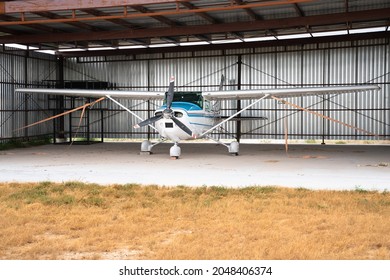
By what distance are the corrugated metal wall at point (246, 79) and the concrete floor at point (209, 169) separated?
238 inches

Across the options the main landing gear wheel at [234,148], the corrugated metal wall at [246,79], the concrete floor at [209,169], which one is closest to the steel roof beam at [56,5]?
the concrete floor at [209,169]

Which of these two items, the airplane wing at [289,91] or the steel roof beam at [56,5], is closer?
the steel roof beam at [56,5]

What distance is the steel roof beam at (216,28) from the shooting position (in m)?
16.9

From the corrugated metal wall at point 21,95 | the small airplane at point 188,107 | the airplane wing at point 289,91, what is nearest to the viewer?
the airplane wing at point 289,91

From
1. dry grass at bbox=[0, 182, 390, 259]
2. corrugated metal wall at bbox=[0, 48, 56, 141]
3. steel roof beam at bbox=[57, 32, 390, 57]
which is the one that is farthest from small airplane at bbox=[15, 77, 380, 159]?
dry grass at bbox=[0, 182, 390, 259]

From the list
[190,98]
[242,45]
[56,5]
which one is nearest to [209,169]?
[190,98]

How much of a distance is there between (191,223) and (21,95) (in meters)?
20.2

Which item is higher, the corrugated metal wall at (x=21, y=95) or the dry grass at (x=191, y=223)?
the corrugated metal wall at (x=21, y=95)

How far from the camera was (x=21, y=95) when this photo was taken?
2542 centimetres

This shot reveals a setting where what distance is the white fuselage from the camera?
17.7 meters

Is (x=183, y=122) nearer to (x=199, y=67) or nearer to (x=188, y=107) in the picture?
(x=188, y=107)

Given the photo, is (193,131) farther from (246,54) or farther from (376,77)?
(376,77)

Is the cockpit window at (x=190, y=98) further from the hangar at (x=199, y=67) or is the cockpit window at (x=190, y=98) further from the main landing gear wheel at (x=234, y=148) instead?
the hangar at (x=199, y=67)

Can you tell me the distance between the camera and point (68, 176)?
1279 cm
